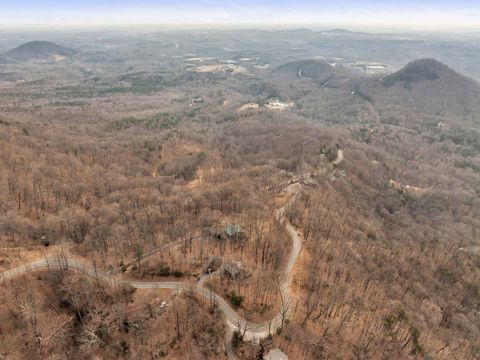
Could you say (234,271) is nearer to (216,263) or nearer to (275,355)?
(216,263)

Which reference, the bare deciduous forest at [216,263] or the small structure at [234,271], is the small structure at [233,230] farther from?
the small structure at [234,271]

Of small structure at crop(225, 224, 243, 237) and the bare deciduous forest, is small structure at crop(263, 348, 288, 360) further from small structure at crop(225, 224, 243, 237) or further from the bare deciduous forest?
small structure at crop(225, 224, 243, 237)

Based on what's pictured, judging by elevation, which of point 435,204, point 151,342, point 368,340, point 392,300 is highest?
point 151,342

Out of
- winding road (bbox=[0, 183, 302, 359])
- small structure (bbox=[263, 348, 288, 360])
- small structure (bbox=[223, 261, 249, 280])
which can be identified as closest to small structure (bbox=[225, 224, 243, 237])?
small structure (bbox=[223, 261, 249, 280])

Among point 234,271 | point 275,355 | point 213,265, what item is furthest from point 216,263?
point 275,355

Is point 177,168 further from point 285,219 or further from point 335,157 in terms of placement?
point 335,157

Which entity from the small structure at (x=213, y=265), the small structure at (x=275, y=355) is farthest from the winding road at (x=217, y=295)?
the small structure at (x=275, y=355)

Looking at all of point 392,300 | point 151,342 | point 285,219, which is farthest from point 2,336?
point 392,300
